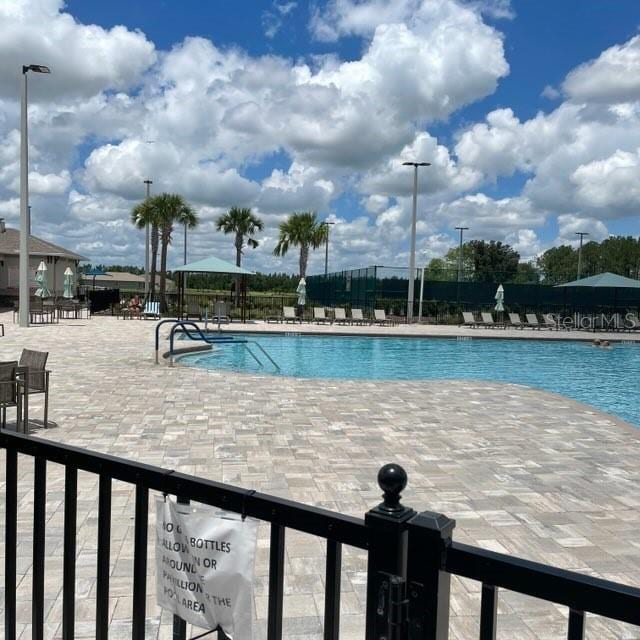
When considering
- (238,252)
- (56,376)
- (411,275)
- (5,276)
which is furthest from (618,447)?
(5,276)

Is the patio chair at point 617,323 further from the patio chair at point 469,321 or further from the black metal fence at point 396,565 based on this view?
the black metal fence at point 396,565

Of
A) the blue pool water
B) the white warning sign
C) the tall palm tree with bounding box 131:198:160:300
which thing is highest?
the tall palm tree with bounding box 131:198:160:300

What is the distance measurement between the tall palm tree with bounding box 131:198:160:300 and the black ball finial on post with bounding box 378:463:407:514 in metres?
30.0

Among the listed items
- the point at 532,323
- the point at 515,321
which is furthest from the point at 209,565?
the point at 532,323

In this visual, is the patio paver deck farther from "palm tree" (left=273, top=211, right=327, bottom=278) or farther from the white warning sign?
"palm tree" (left=273, top=211, right=327, bottom=278)

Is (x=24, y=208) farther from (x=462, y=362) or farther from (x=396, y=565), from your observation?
(x=396, y=565)

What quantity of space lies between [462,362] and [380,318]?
10.3 meters

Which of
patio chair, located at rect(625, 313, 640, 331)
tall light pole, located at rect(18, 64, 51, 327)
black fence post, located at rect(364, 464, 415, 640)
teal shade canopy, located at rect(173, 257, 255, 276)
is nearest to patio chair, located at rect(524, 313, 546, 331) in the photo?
patio chair, located at rect(625, 313, 640, 331)

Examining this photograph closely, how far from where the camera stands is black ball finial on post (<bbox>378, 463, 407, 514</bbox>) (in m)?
1.18

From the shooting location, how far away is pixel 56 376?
993cm

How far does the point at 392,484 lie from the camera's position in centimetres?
118

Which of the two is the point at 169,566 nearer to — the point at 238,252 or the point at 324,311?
the point at 324,311

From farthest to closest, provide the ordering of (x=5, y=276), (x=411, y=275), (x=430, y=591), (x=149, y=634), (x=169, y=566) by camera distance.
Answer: (x=5, y=276) → (x=411, y=275) → (x=149, y=634) → (x=169, y=566) → (x=430, y=591)

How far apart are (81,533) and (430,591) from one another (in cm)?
315
